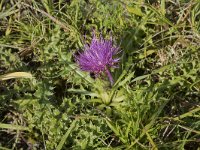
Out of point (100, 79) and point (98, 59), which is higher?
point (98, 59)

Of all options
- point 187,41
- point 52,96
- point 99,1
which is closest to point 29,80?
point 52,96

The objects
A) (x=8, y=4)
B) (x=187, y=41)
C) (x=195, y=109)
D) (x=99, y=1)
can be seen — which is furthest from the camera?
(x=8, y=4)

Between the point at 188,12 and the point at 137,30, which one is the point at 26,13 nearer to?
the point at 137,30

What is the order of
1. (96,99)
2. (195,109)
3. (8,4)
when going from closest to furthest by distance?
(195,109) → (96,99) → (8,4)

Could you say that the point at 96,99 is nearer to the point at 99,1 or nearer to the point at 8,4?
the point at 99,1

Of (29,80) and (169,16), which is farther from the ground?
(169,16)

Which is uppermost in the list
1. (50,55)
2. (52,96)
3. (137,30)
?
(137,30)

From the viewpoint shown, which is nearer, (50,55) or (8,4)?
(50,55)
